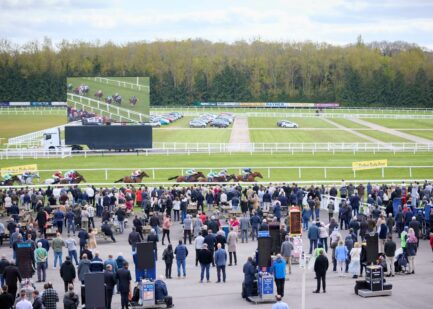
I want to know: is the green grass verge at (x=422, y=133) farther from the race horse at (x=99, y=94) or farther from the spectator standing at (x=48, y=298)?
the spectator standing at (x=48, y=298)

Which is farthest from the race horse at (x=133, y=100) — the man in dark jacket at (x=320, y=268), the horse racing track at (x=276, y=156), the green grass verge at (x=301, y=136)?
the man in dark jacket at (x=320, y=268)

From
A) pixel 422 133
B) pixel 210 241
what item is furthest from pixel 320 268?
pixel 422 133

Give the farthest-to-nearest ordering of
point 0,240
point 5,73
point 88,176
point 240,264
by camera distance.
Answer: point 5,73 < point 88,176 < point 0,240 < point 240,264

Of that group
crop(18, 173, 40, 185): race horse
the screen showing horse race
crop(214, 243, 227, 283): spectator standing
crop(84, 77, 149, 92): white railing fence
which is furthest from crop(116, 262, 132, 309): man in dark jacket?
crop(84, 77, 149, 92): white railing fence

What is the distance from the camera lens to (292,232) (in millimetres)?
19609

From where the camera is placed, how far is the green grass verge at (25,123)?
86.8 metres

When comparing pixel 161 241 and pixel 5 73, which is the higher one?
pixel 5 73

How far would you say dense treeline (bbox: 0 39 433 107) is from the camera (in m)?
144

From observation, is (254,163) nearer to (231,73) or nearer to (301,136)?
(301,136)

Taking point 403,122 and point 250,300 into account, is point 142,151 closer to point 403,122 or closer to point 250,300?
point 250,300

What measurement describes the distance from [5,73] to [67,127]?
93.0 m

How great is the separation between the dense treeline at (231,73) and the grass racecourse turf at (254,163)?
8798cm

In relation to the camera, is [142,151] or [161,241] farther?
[142,151]

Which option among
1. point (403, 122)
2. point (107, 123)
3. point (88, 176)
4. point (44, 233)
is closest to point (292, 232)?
point (44, 233)
